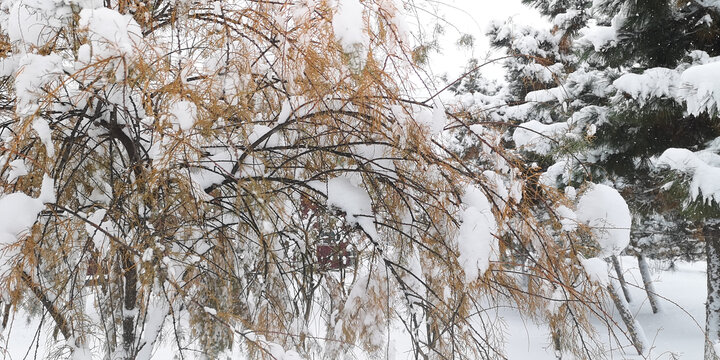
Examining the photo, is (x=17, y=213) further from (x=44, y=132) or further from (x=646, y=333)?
(x=646, y=333)

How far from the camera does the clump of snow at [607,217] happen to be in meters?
1.99

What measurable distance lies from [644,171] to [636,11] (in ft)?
6.31

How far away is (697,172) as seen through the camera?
4137 millimetres

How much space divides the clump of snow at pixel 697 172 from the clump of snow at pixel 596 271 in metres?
2.83

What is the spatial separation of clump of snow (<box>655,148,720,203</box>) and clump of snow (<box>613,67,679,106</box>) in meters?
0.78

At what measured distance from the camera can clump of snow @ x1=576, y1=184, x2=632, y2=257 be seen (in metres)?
1.99

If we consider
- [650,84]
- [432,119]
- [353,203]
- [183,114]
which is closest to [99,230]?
[183,114]


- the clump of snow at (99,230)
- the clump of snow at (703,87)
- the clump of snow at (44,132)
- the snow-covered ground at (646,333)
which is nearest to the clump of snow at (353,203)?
the clump of snow at (99,230)

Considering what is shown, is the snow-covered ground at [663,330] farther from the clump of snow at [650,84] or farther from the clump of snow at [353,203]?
the clump of snow at [353,203]

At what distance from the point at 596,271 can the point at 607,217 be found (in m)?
0.26

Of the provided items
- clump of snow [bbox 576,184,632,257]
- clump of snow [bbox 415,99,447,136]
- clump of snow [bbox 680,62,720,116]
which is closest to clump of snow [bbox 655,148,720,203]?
clump of snow [bbox 680,62,720,116]

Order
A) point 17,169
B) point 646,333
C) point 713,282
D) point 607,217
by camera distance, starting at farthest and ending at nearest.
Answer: point 646,333 → point 713,282 → point 607,217 → point 17,169

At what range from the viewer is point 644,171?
608 cm

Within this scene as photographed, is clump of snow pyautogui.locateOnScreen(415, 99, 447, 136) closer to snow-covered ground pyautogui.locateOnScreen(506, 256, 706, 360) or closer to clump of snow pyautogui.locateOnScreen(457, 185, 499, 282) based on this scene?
clump of snow pyautogui.locateOnScreen(457, 185, 499, 282)
